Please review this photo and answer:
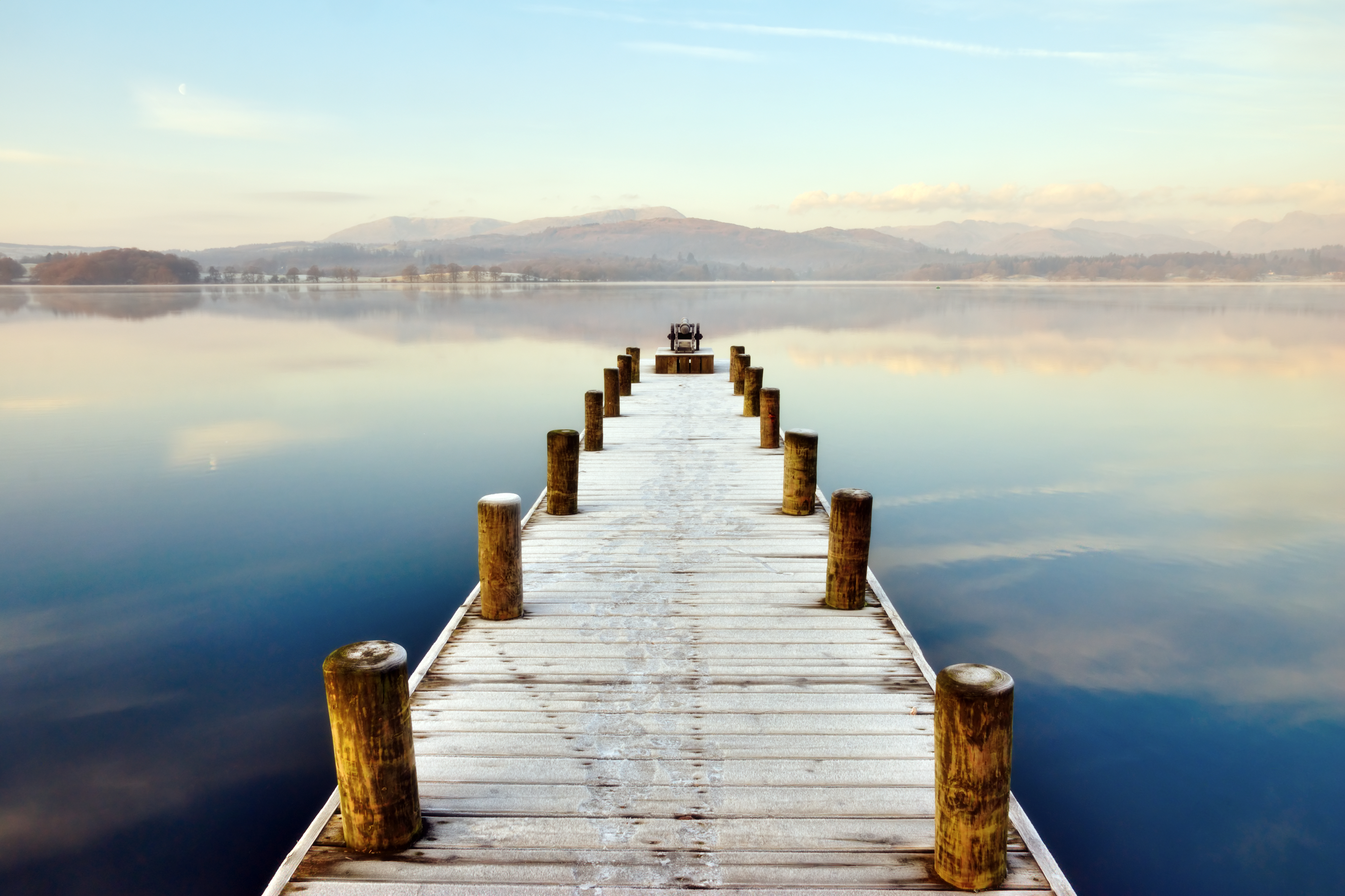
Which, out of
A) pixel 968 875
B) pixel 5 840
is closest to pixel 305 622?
pixel 5 840

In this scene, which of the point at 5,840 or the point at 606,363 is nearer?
the point at 5,840

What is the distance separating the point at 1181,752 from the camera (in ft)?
21.9

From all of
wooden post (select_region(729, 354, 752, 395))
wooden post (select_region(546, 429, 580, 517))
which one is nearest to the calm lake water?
wooden post (select_region(546, 429, 580, 517))

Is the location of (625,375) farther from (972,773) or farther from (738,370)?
(972,773)

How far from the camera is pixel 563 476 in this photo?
349 inches

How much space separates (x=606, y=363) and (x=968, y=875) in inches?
1256

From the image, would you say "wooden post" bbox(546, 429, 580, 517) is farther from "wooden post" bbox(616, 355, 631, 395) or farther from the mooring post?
"wooden post" bbox(616, 355, 631, 395)

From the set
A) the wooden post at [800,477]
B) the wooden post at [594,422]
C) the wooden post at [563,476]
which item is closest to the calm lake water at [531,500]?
the wooden post at [800,477]

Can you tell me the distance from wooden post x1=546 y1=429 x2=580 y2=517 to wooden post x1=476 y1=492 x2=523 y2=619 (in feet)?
8.61

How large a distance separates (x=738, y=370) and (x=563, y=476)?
11.3 metres

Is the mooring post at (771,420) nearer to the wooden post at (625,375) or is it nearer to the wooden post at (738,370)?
the wooden post at (738,370)

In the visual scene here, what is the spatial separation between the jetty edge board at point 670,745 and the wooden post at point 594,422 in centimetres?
461

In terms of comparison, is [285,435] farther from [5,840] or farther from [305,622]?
[5,840]

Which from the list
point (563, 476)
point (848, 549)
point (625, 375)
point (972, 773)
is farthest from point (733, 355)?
point (972, 773)
